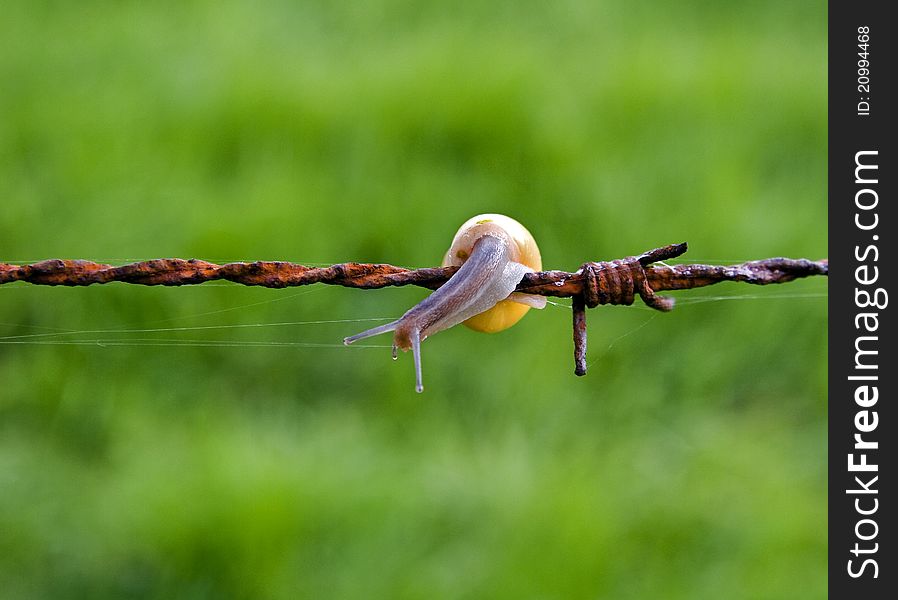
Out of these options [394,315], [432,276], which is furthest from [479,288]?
[394,315]

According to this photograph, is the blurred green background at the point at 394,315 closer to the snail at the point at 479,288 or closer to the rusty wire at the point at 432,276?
the snail at the point at 479,288

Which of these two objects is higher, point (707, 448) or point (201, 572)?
point (707, 448)

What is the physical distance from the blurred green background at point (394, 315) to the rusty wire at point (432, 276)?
0.75 meters

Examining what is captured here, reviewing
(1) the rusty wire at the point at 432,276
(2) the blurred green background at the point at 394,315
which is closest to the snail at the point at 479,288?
(1) the rusty wire at the point at 432,276

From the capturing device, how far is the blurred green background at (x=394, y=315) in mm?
1829

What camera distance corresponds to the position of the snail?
1.26 m

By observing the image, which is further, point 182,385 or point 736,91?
point 736,91

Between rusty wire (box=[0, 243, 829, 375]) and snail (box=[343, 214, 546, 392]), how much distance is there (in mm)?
30

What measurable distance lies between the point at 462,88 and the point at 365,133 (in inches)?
12.9

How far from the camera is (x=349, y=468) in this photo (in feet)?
6.38

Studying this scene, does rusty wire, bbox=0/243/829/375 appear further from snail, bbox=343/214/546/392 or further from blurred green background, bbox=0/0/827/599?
blurred green background, bbox=0/0/827/599

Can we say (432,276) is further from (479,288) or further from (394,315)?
(394,315)
